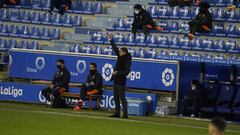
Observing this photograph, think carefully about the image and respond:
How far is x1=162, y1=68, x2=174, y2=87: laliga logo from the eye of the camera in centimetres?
Result: 2569

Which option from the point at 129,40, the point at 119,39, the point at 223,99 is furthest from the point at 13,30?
the point at 223,99

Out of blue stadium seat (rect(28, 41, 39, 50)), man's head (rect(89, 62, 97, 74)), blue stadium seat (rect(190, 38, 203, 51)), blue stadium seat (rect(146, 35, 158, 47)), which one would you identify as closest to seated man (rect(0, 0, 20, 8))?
blue stadium seat (rect(28, 41, 39, 50))

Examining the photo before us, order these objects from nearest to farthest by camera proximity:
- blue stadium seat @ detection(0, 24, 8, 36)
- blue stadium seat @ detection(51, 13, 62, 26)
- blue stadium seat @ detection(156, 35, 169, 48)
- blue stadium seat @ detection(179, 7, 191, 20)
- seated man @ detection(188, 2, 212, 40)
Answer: seated man @ detection(188, 2, 212, 40), blue stadium seat @ detection(156, 35, 169, 48), blue stadium seat @ detection(179, 7, 191, 20), blue stadium seat @ detection(51, 13, 62, 26), blue stadium seat @ detection(0, 24, 8, 36)

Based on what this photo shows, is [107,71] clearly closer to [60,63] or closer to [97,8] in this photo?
[60,63]

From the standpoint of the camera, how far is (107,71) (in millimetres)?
26797

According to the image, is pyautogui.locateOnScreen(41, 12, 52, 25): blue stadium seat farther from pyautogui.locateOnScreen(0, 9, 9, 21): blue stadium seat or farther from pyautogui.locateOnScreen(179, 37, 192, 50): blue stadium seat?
pyautogui.locateOnScreen(179, 37, 192, 50): blue stadium seat

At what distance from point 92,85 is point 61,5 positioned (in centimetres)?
823

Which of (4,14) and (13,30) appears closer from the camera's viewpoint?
(13,30)

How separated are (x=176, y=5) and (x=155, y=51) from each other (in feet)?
8.70

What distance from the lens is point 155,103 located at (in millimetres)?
25219

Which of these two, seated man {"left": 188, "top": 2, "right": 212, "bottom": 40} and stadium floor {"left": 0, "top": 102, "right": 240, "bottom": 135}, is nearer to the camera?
stadium floor {"left": 0, "top": 102, "right": 240, "bottom": 135}

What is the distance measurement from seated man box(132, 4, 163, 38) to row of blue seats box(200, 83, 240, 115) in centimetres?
461

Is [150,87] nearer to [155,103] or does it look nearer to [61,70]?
[155,103]

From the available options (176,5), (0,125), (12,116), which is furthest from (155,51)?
(0,125)
